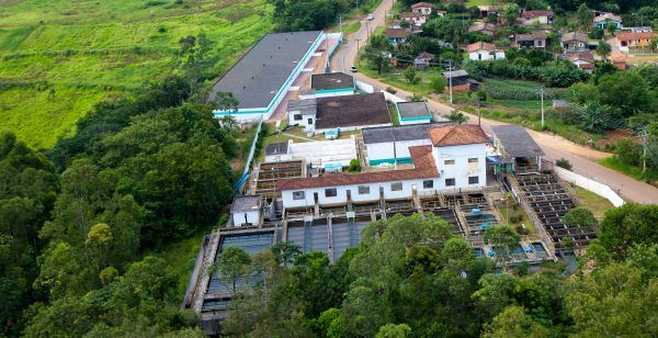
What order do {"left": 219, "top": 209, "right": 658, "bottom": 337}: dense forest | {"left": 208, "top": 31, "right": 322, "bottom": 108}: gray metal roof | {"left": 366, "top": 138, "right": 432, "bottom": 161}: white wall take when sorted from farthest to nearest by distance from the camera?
{"left": 208, "top": 31, "right": 322, "bottom": 108}: gray metal roof < {"left": 366, "top": 138, "right": 432, "bottom": 161}: white wall < {"left": 219, "top": 209, "right": 658, "bottom": 337}: dense forest

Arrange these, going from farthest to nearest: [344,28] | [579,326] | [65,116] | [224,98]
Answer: [344,28] < [65,116] < [224,98] < [579,326]

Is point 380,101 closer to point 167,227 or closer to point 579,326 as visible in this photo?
point 167,227

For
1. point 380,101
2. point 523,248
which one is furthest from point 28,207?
point 380,101

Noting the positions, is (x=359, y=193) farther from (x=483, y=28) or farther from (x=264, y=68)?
(x=483, y=28)

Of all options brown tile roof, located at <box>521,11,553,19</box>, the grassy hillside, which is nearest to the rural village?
the grassy hillside

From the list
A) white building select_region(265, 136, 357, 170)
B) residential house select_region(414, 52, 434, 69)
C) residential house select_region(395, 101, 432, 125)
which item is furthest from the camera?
residential house select_region(414, 52, 434, 69)

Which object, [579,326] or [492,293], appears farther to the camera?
[492,293]

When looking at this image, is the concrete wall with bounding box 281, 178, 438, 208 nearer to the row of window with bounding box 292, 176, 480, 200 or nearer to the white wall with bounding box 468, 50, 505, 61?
the row of window with bounding box 292, 176, 480, 200
